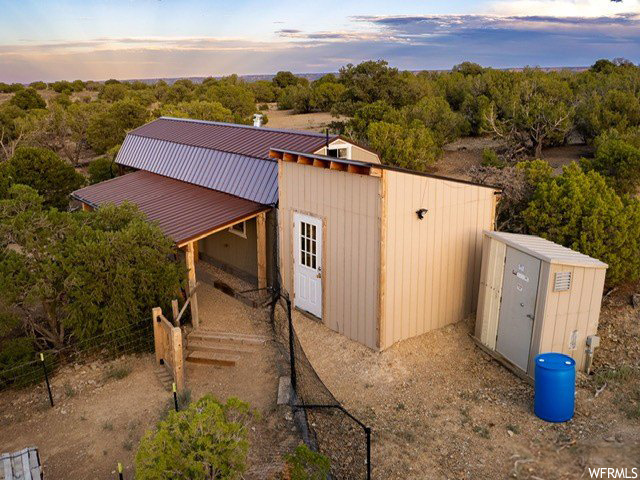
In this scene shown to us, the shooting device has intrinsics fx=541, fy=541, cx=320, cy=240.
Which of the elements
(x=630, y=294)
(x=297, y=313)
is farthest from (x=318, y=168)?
(x=630, y=294)

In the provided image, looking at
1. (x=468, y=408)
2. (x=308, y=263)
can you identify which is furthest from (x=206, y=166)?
(x=468, y=408)

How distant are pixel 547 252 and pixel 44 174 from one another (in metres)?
17.4

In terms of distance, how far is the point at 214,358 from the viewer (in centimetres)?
1000

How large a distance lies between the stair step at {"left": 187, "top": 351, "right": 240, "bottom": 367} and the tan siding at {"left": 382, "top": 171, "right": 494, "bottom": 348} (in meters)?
2.89

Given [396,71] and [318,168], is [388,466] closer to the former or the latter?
[318,168]

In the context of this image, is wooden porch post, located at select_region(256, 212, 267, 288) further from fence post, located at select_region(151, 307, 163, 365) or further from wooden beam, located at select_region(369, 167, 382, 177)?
wooden beam, located at select_region(369, 167, 382, 177)

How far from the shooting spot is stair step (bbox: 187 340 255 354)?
33.9ft

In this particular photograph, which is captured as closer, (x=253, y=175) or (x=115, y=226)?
(x=115, y=226)

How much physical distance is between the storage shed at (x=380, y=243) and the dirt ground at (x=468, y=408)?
20.9 inches

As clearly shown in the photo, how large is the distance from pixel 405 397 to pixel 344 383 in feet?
3.51

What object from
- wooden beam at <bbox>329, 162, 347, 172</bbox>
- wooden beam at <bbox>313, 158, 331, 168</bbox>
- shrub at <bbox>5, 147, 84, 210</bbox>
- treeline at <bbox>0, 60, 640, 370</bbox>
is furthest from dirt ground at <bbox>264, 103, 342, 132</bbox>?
wooden beam at <bbox>329, 162, 347, 172</bbox>

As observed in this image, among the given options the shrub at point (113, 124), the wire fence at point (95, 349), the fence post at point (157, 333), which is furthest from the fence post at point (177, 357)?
the shrub at point (113, 124)

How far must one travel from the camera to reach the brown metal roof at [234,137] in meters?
14.1

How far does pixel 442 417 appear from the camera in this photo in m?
7.91
